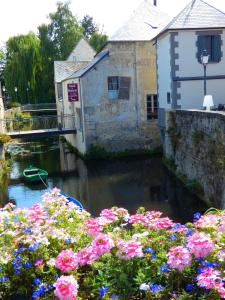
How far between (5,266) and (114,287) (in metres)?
1.14

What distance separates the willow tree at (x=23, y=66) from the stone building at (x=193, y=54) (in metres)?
26.0

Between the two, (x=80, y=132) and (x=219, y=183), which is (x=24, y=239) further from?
(x=80, y=132)

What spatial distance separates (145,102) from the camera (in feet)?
73.6

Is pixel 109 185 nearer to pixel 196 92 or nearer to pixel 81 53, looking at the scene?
pixel 196 92

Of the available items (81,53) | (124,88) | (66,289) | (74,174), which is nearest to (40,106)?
(81,53)

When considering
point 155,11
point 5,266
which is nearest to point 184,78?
point 155,11

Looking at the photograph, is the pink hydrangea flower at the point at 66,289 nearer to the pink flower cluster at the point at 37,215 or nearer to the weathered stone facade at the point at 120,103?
the pink flower cluster at the point at 37,215

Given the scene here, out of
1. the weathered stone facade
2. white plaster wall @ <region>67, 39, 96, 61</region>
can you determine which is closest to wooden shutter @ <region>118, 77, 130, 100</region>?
the weathered stone facade

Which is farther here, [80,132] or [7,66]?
[7,66]

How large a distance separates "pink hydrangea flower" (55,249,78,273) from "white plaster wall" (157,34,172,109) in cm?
1520

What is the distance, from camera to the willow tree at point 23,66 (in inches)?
1603

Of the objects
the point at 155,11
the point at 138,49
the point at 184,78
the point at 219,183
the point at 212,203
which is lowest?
the point at 212,203

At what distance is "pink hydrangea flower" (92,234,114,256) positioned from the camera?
125 inches

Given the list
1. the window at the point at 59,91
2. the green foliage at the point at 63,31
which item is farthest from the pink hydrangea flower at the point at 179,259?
the green foliage at the point at 63,31
